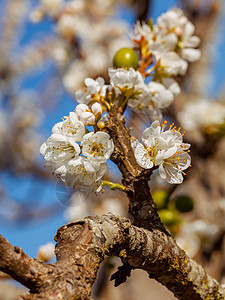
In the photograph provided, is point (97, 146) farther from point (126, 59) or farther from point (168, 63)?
point (168, 63)

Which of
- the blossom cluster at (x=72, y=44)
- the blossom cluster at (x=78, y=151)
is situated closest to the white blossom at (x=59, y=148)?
the blossom cluster at (x=78, y=151)

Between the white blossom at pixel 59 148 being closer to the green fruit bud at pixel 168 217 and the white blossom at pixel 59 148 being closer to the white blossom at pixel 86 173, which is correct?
the white blossom at pixel 86 173

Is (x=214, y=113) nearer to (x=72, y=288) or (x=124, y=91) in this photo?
(x=124, y=91)

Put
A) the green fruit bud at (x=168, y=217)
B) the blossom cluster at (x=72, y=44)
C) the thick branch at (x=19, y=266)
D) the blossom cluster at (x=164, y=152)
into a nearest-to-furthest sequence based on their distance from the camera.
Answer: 1. the thick branch at (x=19, y=266)
2. the blossom cluster at (x=164, y=152)
3. the green fruit bud at (x=168, y=217)
4. the blossom cluster at (x=72, y=44)

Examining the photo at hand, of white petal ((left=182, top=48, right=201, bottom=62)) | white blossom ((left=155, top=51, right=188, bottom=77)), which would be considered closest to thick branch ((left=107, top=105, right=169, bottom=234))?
white blossom ((left=155, top=51, right=188, bottom=77))

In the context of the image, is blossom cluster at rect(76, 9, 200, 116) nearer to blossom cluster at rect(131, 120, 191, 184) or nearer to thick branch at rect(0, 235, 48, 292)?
blossom cluster at rect(131, 120, 191, 184)

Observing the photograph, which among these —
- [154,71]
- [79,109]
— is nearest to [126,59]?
[154,71]
